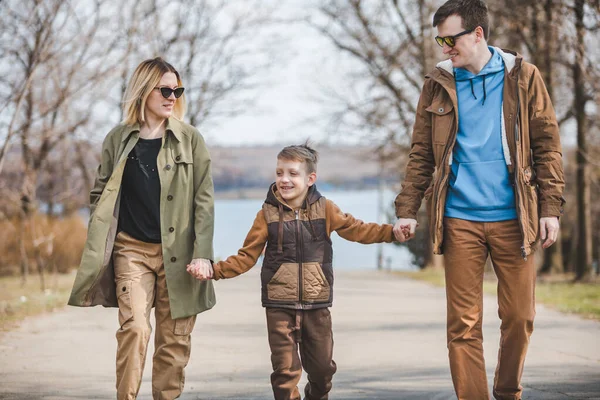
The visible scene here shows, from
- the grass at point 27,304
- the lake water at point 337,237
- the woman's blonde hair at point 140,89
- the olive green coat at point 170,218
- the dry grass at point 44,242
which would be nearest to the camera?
the olive green coat at point 170,218

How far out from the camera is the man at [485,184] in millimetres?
5082

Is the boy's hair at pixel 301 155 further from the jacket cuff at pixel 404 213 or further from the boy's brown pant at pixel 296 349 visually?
the boy's brown pant at pixel 296 349

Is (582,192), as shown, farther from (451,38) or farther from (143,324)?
(143,324)

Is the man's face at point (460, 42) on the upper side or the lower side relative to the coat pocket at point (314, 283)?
upper

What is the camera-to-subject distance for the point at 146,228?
539 centimetres

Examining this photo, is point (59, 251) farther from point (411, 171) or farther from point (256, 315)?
point (411, 171)

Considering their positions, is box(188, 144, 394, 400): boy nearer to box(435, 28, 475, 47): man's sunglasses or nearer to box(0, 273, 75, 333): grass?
box(435, 28, 475, 47): man's sunglasses

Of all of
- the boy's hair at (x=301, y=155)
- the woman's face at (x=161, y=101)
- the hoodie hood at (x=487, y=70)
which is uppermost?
the hoodie hood at (x=487, y=70)

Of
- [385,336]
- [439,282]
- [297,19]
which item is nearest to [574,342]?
[385,336]

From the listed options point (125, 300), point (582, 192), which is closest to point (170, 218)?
point (125, 300)

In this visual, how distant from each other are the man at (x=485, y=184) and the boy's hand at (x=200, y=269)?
1230 millimetres

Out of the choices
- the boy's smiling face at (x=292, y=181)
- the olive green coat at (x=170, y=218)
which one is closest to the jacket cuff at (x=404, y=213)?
the boy's smiling face at (x=292, y=181)

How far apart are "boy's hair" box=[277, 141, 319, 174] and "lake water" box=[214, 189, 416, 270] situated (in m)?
2.81

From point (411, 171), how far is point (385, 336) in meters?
4.44
